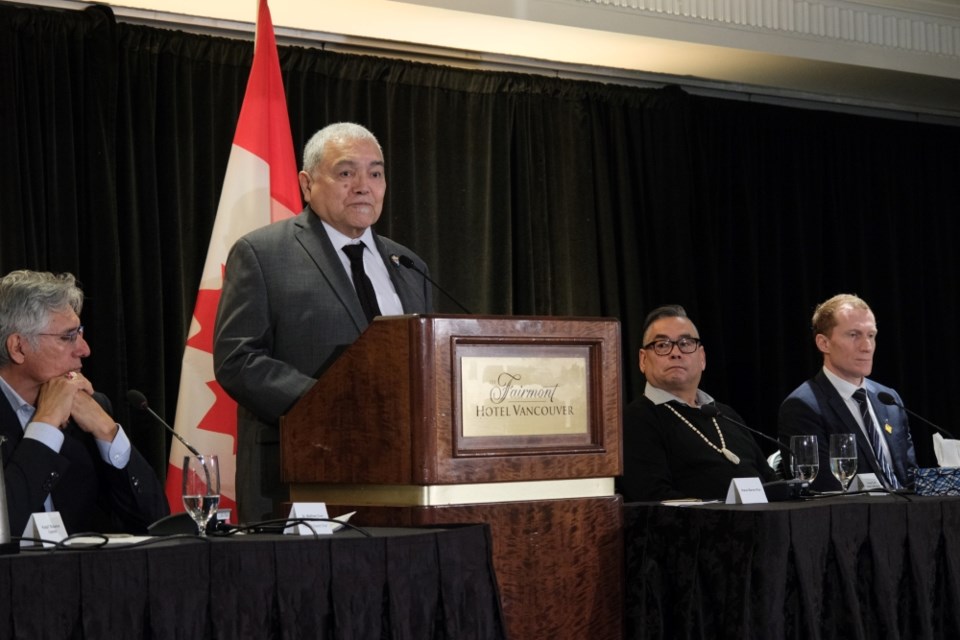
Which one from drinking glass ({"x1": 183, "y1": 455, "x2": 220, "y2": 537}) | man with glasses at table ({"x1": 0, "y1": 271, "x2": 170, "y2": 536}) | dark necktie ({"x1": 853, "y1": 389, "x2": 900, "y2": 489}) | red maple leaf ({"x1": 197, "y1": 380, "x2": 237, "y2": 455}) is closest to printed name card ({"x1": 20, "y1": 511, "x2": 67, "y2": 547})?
drinking glass ({"x1": 183, "y1": 455, "x2": 220, "y2": 537})

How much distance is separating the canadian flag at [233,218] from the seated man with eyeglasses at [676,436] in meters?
1.25

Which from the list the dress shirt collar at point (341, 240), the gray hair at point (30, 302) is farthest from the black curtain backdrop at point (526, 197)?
Result: the dress shirt collar at point (341, 240)

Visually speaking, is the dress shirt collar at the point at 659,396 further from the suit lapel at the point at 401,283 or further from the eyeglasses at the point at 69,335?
the eyeglasses at the point at 69,335

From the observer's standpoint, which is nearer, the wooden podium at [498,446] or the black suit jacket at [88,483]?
the wooden podium at [498,446]

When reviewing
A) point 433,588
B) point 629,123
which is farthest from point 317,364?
point 629,123

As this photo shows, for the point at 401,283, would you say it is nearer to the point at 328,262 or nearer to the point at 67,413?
the point at 328,262

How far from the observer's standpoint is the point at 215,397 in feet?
14.1

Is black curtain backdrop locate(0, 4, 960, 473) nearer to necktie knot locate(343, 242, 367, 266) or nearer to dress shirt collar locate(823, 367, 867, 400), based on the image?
dress shirt collar locate(823, 367, 867, 400)

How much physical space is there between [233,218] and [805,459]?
219 centimetres

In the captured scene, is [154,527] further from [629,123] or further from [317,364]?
[629,123]

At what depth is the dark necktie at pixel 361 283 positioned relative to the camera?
2.82 metres

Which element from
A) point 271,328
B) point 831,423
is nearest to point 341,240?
point 271,328

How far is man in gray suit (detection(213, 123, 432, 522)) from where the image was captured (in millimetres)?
2684

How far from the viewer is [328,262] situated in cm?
282
